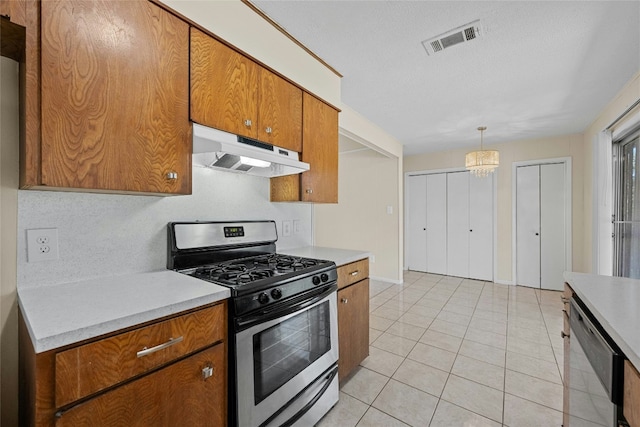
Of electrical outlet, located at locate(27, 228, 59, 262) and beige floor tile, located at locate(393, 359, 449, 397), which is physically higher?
electrical outlet, located at locate(27, 228, 59, 262)

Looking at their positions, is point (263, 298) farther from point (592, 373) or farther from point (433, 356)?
point (433, 356)

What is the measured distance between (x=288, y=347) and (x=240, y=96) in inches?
55.9

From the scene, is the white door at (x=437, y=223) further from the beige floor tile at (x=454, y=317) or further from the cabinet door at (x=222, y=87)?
the cabinet door at (x=222, y=87)

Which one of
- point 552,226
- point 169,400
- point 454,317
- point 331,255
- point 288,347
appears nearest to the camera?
point 169,400

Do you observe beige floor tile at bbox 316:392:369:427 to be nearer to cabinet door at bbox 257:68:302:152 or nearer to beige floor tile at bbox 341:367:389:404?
beige floor tile at bbox 341:367:389:404

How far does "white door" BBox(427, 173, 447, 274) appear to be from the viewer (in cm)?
524

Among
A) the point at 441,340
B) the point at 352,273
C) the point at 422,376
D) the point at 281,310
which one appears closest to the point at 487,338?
the point at 441,340

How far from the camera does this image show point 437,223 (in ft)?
17.4

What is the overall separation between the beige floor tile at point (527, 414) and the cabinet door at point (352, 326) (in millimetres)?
971

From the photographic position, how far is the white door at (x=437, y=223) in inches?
206

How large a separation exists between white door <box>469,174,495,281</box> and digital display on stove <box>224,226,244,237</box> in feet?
14.7

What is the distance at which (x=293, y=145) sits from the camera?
1.95m

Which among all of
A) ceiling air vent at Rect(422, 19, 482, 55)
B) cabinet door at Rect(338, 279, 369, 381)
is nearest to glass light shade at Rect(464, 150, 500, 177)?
ceiling air vent at Rect(422, 19, 482, 55)

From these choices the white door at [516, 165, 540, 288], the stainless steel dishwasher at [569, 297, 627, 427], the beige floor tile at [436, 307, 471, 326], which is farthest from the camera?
the white door at [516, 165, 540, 288]
